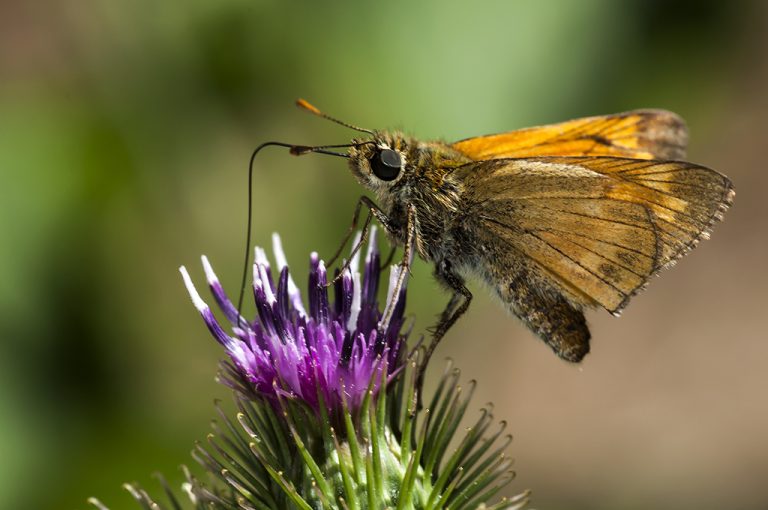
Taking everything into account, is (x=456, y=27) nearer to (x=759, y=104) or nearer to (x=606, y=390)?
(x=606, y=390)

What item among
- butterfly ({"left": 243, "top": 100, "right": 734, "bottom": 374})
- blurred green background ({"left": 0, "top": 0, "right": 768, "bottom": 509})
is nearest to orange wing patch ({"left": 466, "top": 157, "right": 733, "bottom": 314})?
butterfly ({"left": 243, "top": 100, "right": 734, "bottom": 374})

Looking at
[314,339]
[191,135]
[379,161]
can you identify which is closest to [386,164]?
[379,161]

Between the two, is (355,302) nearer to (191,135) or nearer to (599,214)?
(599,214)

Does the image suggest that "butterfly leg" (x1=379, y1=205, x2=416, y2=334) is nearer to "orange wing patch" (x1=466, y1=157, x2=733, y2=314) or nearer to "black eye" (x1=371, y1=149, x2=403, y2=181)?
"black eye" (x1=371, y1=149, x2=403, y2=181)

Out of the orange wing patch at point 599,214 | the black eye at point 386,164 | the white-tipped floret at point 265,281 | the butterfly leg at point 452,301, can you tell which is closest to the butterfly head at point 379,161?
the black eye at point 386,164

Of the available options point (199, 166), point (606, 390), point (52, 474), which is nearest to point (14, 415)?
point (52, 474)

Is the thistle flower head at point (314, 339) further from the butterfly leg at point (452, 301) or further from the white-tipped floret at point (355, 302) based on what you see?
the butterfly leg at point (452, 301)
